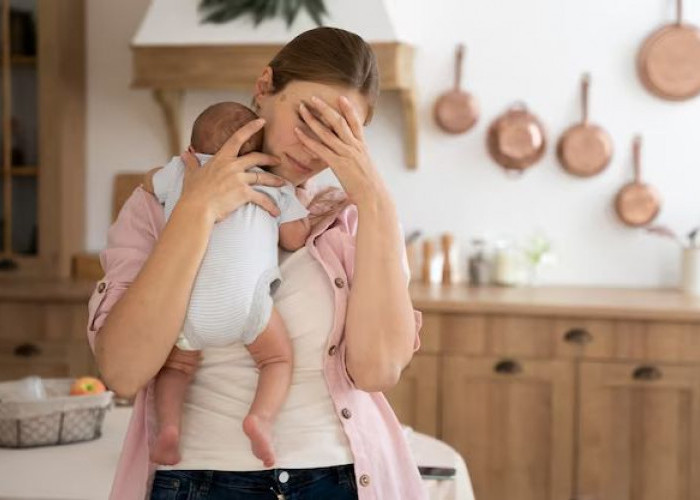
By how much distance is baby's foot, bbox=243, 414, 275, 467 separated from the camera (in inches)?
52.3

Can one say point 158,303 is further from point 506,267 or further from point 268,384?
point 506,267

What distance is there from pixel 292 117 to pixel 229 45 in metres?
2.74

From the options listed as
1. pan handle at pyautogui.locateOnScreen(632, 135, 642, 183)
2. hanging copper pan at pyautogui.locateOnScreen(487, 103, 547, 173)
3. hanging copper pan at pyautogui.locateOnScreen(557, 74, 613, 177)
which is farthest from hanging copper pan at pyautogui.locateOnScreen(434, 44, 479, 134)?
pan handle at pyautogui.locateOnScreen(632, 135, 642, 183)

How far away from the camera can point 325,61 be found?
4.65 ft

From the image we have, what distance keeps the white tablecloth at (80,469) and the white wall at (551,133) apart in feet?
6.68

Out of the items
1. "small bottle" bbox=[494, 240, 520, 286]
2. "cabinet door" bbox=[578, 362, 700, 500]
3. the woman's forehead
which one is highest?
the woman's forehead

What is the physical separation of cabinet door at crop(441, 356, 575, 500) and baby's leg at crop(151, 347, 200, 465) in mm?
2472

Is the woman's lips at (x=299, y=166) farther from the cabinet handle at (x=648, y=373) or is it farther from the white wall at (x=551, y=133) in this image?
the white wall at (x=551, y=133)

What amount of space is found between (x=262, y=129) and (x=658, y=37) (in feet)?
10.1

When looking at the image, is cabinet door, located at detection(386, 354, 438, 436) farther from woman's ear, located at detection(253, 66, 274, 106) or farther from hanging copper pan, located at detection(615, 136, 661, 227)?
woman's ear, located at detection(253, 66, 274, 106)

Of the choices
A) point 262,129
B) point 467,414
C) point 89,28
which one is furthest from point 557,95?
point 262,129

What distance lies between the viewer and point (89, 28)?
463 centimetres

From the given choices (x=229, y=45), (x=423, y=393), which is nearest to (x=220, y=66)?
(x=229, y=45)

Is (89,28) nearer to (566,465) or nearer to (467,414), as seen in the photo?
(467,414)
